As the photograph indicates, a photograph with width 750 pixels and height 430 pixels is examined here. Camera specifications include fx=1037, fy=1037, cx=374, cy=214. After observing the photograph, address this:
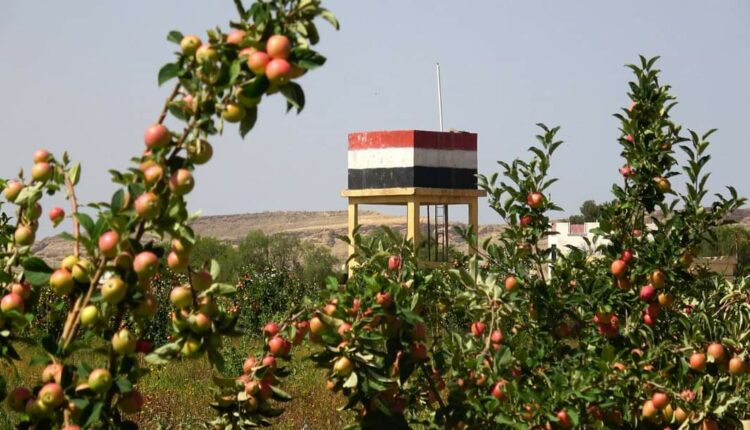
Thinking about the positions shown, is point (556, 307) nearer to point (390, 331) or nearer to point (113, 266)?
point (390, 331)

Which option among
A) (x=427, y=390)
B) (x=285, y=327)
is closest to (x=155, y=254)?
(x=285, y=327)

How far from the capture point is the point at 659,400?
3.92 meters

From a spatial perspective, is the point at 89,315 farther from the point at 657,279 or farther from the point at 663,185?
the point at 663,185

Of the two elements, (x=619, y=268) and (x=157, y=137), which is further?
(x=619, y=268)

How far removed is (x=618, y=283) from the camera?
4719mm

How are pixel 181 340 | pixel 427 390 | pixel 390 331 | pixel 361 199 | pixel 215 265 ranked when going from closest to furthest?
pixel 181 340, pixel 215 265, pixel 390 331, pixel 427 390, pixel 361 199

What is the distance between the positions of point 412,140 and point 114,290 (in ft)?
62.5

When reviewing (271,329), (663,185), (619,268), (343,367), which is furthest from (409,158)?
(343,367)

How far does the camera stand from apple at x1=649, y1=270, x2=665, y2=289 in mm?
4566

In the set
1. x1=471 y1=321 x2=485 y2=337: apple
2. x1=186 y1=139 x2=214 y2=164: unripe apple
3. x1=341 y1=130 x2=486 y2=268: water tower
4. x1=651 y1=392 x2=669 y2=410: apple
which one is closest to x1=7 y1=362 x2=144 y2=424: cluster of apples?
x1=186 y1=139 x2=214 y2=164: unripe apple

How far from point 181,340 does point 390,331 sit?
106 cm

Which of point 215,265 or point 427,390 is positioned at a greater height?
point 215,265

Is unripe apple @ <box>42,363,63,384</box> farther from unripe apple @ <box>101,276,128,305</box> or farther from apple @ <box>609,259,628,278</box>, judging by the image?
apple @ <box>609,259,628,278</box>

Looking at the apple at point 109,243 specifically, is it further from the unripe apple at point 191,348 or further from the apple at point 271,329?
the apple at point 271,329
